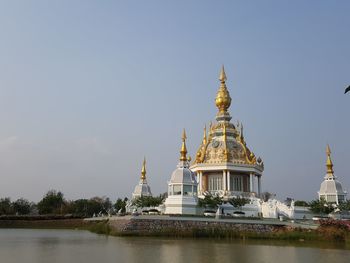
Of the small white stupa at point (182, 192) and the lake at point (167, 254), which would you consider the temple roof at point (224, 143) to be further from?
the lake at point (167, 254)

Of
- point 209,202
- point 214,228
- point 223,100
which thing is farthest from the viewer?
point 223,100

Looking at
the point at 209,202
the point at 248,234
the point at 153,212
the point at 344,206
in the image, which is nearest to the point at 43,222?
the point at 153,212

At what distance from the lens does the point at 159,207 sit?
44.7 meters

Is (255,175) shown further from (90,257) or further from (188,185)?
(90,257)

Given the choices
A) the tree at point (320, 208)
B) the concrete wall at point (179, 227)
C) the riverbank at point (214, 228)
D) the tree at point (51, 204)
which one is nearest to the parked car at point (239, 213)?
the tree at point (320, 208)

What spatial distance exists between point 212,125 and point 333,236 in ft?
101

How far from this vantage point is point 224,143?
54.6m

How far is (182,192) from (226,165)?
11129 millimetres

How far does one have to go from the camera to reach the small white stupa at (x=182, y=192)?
41.1 metres

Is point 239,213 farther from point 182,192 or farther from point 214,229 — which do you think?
point 214,229

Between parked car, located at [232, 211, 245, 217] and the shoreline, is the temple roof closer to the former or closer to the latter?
parked car, located at [232, 211, 245, 217]

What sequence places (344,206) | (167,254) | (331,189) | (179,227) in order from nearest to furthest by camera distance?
1. (167,254)
2. (179,227)
3. (344,206)
4. (331,189)

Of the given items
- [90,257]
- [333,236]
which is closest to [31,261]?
[90,257]

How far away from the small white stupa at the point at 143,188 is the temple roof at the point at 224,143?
9722mm
